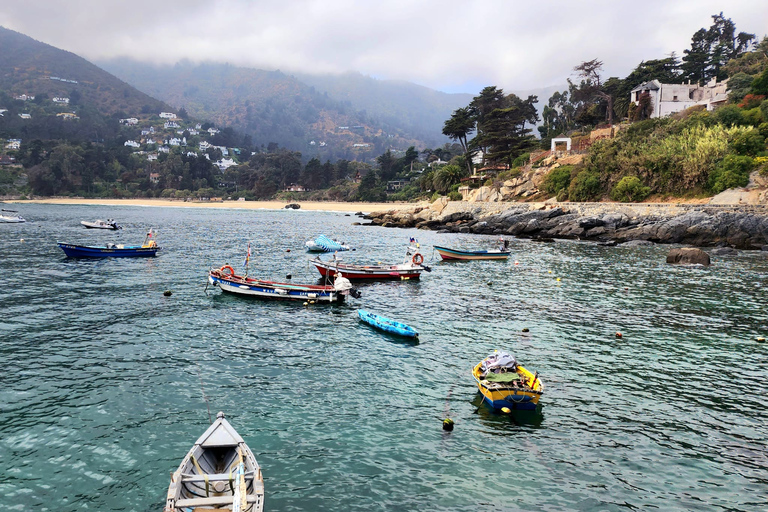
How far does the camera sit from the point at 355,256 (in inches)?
2453

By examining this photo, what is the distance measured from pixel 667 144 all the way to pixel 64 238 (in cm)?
10402

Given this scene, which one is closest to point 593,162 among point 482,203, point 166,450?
point 482,203

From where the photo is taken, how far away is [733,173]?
72.6 meters

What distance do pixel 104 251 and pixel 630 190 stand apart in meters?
82.4

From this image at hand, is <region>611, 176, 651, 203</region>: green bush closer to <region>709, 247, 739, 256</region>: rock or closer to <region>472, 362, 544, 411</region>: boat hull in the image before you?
<region>709, 247, 739, 256</region>: rock

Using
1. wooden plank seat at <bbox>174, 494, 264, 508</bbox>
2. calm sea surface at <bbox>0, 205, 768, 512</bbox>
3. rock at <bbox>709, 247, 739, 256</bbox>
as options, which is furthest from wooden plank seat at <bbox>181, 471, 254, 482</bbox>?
rock at <bbox>709, 247, 739, 256</bbox>

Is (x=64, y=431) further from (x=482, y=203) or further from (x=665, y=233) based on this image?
(x=482, y=203)

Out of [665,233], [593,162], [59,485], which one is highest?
[593,162]

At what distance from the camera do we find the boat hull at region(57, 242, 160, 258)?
53.8 meters

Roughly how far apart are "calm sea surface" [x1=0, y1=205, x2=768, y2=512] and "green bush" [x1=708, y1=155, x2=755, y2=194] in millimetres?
39929

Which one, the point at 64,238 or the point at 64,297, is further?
the point at 64,238

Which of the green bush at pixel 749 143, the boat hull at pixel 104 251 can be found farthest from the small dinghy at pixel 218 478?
the green bush at pixel 749 143

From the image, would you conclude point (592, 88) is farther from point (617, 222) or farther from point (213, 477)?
point (213, 477)

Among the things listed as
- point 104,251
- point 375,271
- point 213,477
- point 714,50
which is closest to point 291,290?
point 375,271
